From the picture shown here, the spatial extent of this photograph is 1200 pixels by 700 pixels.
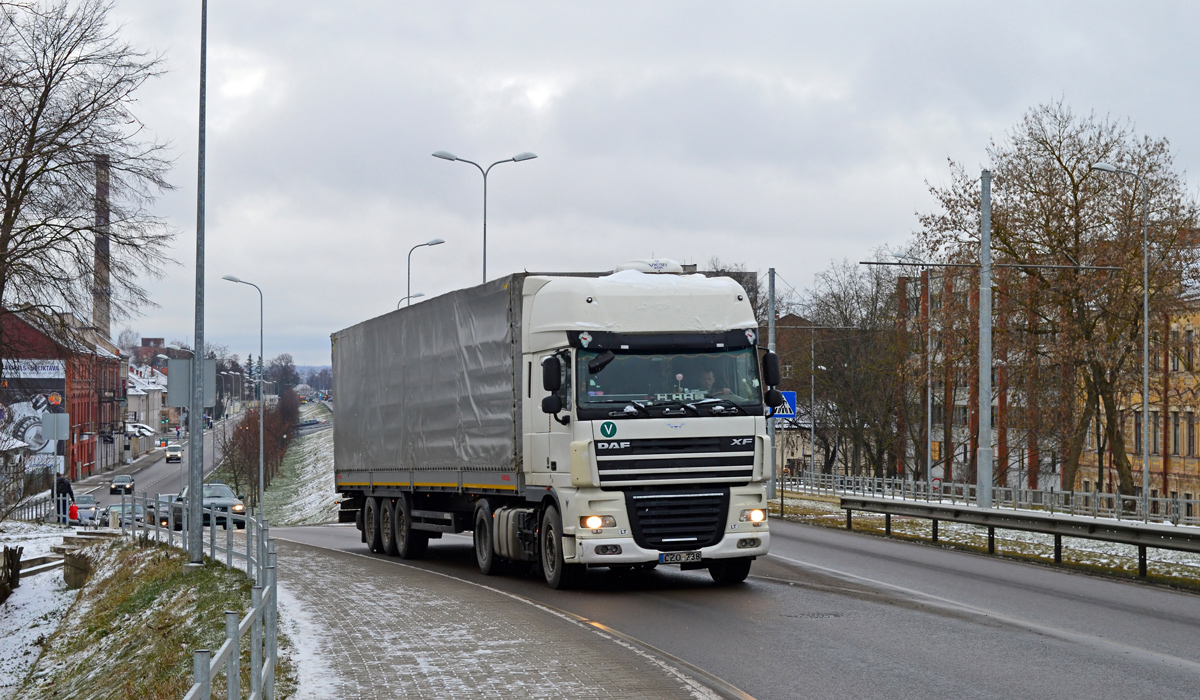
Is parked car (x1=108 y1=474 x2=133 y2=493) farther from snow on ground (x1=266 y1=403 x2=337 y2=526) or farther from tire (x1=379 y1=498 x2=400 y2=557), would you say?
tire (x1=379 y1=498 x2=400 y2=557)

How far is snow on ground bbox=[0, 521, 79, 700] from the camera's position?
72.2 feet

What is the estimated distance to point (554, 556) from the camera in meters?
15.7

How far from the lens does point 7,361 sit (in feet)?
99.7

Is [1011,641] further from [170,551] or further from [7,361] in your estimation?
[7,361]

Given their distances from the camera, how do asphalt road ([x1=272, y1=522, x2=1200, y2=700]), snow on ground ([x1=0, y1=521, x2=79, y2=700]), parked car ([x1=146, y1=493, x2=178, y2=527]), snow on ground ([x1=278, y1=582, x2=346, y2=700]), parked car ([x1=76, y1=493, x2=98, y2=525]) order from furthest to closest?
1. parked car ([x1=76, y1=493, x2=98, y2=525])
2. parked car ([x1=146, y1=493, x2=178, y2=527])
3. snow on ground ([x1=0, y1=521, x2=79, y2=700])
4. asphalt road ([x1=272, y1=522, x2=1200, y2=700])
5. snow on ground ([x1=278, y1=582, x2=346, y2=700])

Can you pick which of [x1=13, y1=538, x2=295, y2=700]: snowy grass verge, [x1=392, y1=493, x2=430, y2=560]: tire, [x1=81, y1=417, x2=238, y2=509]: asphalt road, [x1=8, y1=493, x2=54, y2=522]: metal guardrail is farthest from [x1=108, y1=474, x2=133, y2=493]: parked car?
[x1=392, y1=493, x2=430, y2=560]: tire

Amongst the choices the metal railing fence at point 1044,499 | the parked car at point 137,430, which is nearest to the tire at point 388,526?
the metal railing fence at point 1044,499

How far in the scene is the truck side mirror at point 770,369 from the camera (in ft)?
49.3

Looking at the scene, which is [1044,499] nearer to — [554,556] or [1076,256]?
[1076,256]

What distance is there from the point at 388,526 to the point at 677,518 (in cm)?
958

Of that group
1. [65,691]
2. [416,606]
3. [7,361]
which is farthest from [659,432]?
[7,361]

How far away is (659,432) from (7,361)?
21.4 meters

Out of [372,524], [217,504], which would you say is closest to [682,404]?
[372,524]

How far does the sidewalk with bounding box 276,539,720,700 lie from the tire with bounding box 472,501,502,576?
202 cm
